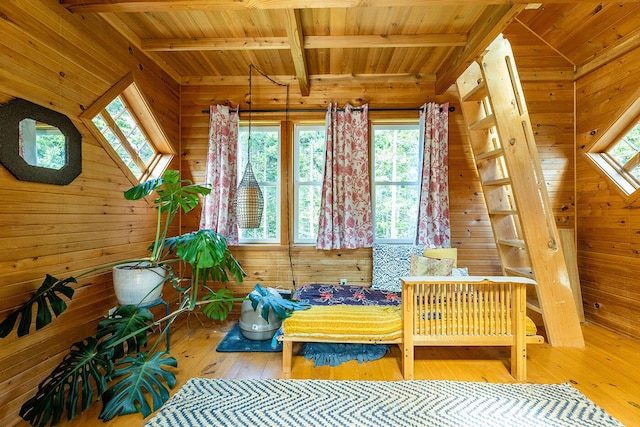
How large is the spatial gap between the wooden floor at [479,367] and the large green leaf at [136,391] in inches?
3.8

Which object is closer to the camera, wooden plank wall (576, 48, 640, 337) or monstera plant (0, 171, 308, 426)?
monstera plant (0, 171, 308, 426)

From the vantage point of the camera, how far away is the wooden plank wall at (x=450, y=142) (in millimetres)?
3268

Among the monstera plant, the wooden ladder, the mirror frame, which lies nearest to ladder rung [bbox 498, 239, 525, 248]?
the wooden ladder

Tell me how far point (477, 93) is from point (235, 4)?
2.29 meters

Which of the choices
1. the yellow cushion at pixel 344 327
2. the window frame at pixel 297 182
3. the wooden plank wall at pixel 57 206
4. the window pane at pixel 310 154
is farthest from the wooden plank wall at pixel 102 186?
the yellow cushion at pixel 344 327

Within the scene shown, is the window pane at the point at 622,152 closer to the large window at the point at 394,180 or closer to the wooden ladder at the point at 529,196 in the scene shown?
the wooden ladder at the point at 529,196

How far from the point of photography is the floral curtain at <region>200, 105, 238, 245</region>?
10.4 ft

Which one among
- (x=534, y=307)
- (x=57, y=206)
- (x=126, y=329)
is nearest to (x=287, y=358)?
(x=126, y=329)

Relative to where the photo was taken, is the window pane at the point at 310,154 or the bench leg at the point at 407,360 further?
the window pane at the point at 310,154

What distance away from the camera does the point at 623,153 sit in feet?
9.51


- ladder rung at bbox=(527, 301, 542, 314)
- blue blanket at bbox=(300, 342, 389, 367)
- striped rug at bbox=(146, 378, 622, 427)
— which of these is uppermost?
ladder rung at bbox=(527, 301, 542, 314)

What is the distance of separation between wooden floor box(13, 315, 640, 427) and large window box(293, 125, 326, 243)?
1.48 m

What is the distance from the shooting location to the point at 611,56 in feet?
9.30

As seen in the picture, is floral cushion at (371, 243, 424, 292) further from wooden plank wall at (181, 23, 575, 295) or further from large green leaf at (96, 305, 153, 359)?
large green leaf at (96, 305, 153, 359)
